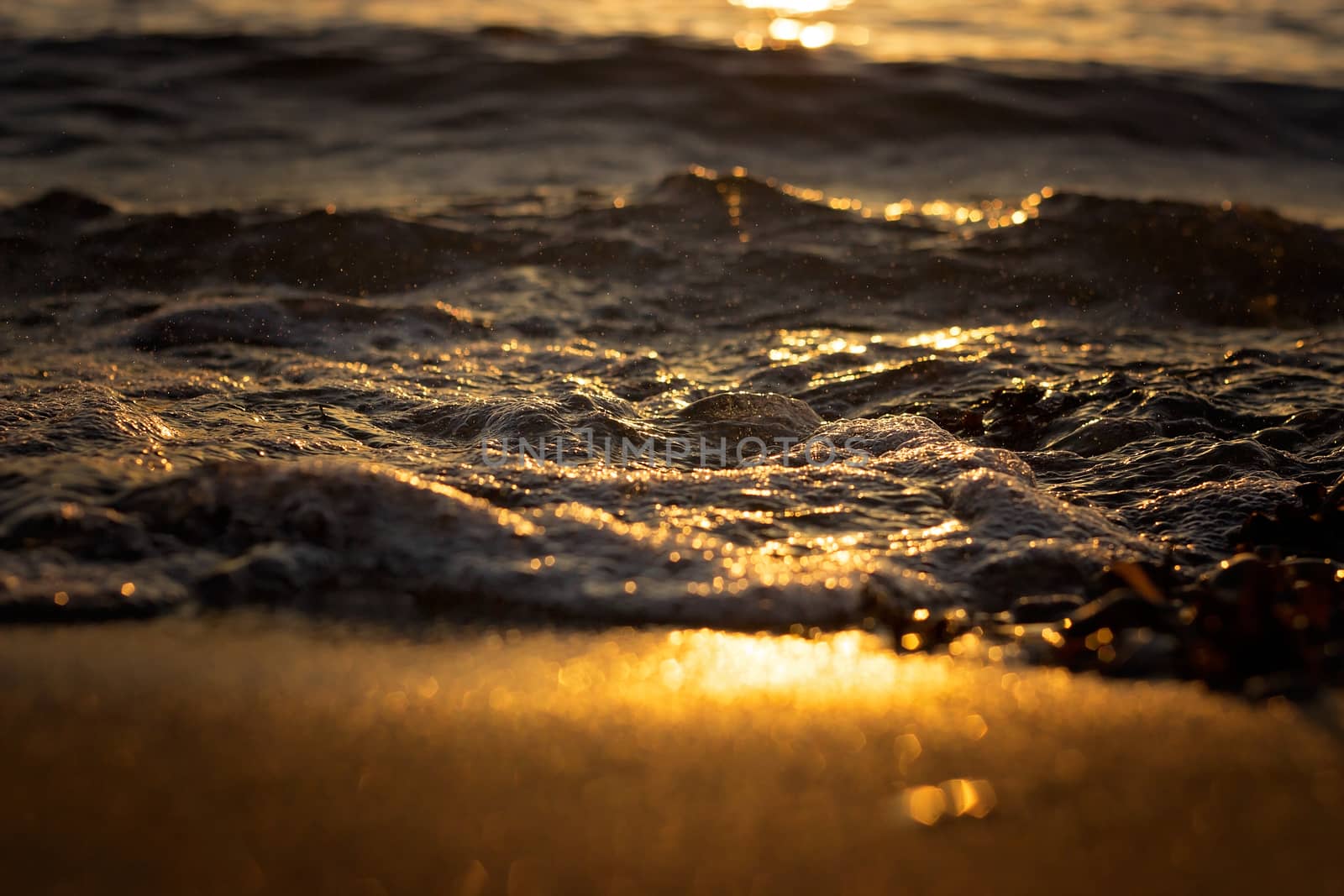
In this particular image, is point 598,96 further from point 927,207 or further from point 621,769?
point 621,769

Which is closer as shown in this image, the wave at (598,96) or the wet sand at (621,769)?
the wet sand at (621,769)

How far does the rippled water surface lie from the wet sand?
7.6 inches

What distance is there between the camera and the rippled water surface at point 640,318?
90.0 inches

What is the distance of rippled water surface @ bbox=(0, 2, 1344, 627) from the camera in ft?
7.50

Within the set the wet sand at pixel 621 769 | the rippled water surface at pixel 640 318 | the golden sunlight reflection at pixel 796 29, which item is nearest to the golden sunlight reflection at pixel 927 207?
the rippled water surface at pixel 640 318

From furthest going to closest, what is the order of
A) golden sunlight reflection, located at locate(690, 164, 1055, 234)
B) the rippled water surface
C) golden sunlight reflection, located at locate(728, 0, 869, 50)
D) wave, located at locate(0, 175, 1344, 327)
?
1. golden sunlight reflection, located at locate(728, 0, 869, 50)
2. golden sunlight reflection, located at locate(690, 164, 1055, 234)
3. wave, located at locate(0, 175, 1344, 327)
4. the rippled water surface

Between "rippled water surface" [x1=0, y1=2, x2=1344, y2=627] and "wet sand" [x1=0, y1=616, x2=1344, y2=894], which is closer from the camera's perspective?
"wet sand" [x1=0, y1=616, x2=1344, y2=894]

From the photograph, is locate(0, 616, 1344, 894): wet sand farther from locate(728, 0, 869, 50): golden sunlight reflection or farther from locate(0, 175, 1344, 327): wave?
locate(728, 0, 869, 50): golden sunlight reflection

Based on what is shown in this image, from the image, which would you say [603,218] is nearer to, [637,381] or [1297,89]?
[637,381]

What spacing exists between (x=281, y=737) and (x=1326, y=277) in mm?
5187

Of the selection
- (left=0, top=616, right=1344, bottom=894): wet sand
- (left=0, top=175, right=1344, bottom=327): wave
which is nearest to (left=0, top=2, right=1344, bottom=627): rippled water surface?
(left=0, top=175, right=1344, bottom=327): wave

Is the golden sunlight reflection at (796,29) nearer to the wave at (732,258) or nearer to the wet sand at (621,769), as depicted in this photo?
the wave at (732,258)

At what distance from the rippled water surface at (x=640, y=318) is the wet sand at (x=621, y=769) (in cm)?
19

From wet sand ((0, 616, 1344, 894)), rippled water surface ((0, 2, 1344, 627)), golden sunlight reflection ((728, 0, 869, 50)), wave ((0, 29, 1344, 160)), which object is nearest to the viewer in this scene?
wet sand ((0, 616, 1344, 894))
